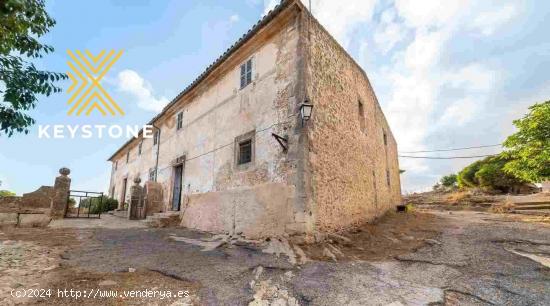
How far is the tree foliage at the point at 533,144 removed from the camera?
30.3 ft

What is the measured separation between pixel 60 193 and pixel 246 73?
27.7 ft

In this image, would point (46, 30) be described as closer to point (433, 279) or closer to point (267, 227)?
point (267, 227)

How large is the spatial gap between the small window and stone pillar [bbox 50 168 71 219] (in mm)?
7209

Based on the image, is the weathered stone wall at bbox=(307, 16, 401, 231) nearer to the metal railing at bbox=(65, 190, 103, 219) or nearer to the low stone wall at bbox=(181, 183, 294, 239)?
the low stone wall at bbox=(181, 183, 294, 239)

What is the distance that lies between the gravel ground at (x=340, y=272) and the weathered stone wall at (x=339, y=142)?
67.3 inches

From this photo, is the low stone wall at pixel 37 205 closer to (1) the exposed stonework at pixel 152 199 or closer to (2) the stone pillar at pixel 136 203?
(2) the stone pillar at pixel 136 203

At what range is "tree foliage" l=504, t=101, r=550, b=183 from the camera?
9.23 m

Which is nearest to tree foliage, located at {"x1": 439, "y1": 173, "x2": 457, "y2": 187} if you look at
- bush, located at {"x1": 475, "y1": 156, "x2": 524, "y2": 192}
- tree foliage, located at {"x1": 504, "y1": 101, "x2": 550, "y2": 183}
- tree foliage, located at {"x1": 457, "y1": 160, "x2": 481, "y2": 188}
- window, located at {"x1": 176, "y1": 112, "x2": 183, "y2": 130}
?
tree foliage, located at {"x1": 457, "y1": 160, "x2": 481, "y2": 188}

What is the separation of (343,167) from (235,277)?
4.48 m

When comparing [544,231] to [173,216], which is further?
[173,216]

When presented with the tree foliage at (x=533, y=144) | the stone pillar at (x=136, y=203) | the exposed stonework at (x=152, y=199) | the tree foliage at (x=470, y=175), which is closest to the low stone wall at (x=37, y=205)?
the stone pillar at (x=136, y=203)

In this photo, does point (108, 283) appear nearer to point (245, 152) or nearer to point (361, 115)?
point (245, 152)

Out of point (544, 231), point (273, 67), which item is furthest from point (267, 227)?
point (544, 231)

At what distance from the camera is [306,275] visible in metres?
3.81
